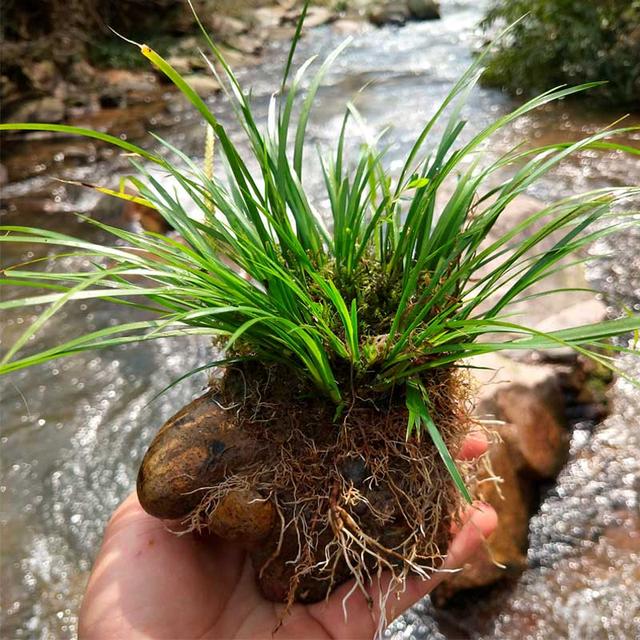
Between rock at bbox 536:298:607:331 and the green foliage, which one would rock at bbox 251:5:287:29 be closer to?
the green foliage

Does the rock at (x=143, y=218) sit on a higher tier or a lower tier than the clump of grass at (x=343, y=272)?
lower

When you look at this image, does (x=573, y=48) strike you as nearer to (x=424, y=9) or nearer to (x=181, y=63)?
(x=181, y=63)

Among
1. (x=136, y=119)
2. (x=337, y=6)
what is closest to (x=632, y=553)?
(x=136, y=119)

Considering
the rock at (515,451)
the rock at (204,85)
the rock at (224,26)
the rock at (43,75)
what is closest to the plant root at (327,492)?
the rock at (515,451)

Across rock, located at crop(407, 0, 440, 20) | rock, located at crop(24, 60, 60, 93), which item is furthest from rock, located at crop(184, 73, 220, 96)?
rock, located at crop(407, 0, 440, 20)

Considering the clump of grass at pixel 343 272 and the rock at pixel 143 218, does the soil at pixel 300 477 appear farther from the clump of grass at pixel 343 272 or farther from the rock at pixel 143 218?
the rock at pixel 143 218

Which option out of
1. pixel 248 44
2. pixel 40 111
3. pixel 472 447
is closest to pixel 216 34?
pixel 248 44
